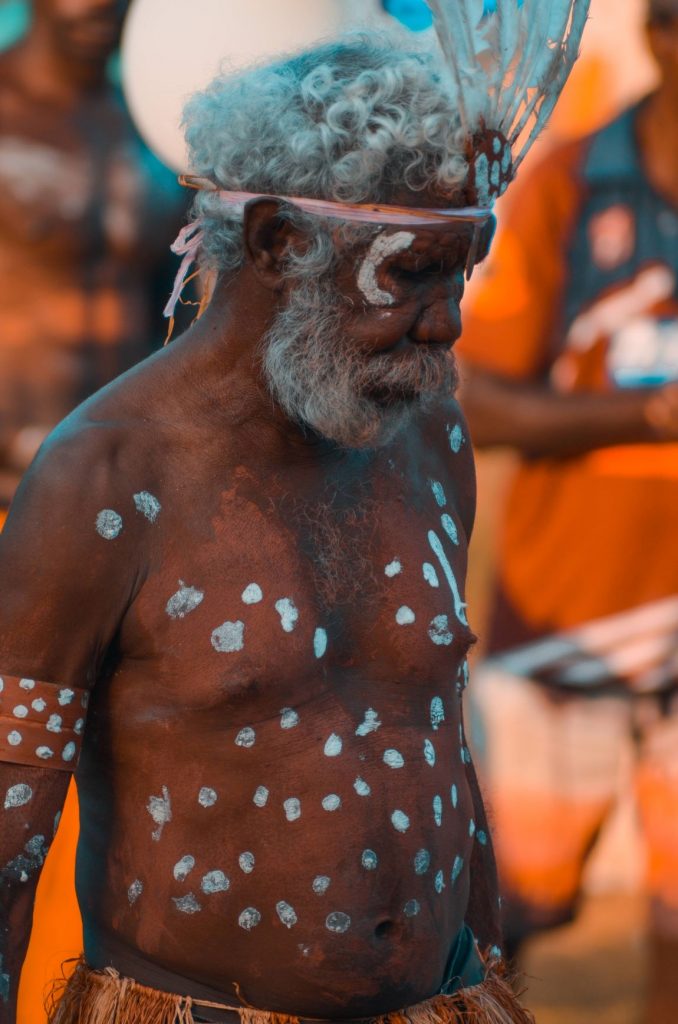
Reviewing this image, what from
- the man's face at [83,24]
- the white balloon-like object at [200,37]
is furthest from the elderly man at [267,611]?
the man's face at [83,24]

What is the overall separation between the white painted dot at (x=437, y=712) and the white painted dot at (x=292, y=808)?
11.2 inches

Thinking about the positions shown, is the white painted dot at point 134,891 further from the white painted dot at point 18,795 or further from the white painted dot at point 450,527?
the white painted dot at point 450,527

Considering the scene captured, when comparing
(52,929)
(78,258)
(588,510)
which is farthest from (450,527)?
(78,258)

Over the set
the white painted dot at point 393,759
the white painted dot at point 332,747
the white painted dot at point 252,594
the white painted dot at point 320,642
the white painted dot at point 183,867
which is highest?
the white painted dot at point 252,594

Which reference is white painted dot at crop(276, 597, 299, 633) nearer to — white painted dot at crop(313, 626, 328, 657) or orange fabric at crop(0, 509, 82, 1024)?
white painted dot at crop(313, 626, 328, 657)

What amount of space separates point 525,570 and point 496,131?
2.54m

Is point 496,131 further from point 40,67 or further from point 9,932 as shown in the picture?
point 40,67

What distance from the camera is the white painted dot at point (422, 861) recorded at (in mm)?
2568

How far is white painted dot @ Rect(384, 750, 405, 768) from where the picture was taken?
8.39ft

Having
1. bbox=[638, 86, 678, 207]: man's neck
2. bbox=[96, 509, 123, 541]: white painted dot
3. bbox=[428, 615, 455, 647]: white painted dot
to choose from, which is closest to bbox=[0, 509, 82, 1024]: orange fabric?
bbox=[428, 615, 455, 647]: white painted dot

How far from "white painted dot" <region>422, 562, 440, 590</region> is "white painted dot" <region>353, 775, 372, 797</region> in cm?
33

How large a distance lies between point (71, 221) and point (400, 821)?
12.0ft

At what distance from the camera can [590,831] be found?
4.93m

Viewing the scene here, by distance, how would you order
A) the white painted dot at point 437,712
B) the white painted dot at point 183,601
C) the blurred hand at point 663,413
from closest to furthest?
the white painted dot at point 183,601 → the white painted dot at point 437,712 → the blurred hand at point 663,413
